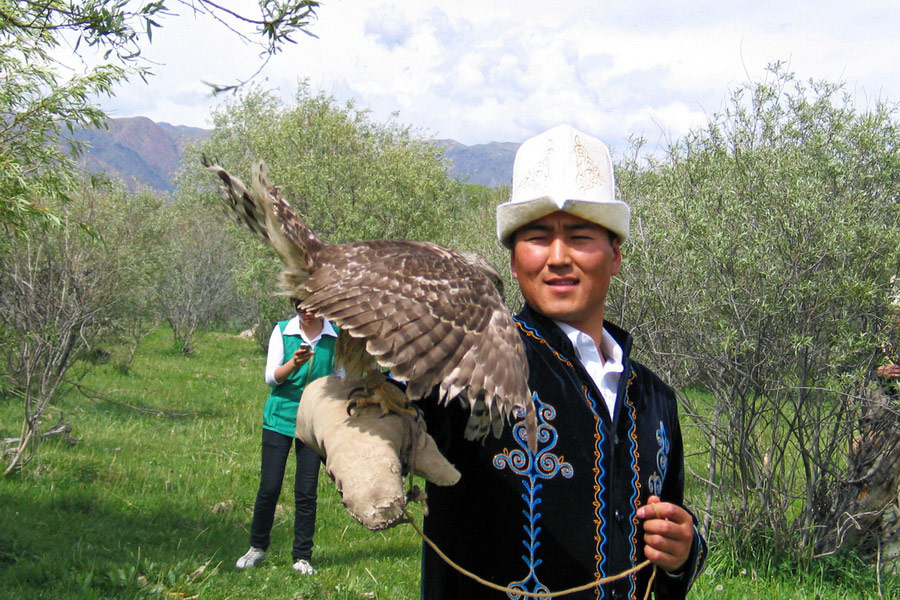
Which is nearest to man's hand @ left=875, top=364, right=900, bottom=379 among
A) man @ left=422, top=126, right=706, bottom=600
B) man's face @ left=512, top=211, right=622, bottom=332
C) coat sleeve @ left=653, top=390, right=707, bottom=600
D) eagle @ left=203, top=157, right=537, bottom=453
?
coat sleeve @ left=653, top=390, right=707, bottom=600

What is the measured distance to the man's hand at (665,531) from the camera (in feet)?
7.19

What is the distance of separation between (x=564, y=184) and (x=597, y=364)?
0.62m

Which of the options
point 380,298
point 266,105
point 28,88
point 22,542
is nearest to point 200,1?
point 380,298

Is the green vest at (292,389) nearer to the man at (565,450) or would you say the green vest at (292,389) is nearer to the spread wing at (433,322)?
the spread wing at (433,322)

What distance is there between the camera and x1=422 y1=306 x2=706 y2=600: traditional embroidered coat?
6.91 feet

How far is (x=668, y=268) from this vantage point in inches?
283

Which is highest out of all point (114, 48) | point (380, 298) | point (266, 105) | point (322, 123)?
point (266, 105)

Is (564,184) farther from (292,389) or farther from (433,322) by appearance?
(292,389)

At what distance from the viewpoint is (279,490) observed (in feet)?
20.0

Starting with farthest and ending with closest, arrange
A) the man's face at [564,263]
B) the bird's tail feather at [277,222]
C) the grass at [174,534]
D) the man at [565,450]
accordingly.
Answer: the grass at [174,534] → the bird's tail feather at [277,222] → the man's face at [564,263] → the man at [565,450]

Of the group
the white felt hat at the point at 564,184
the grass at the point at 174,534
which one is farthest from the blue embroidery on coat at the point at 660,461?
the grass at the point at 174,534

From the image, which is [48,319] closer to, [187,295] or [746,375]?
[746,375]

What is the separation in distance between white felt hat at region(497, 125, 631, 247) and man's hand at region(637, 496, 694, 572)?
0.87 meters

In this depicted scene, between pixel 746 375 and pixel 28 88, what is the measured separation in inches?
271
